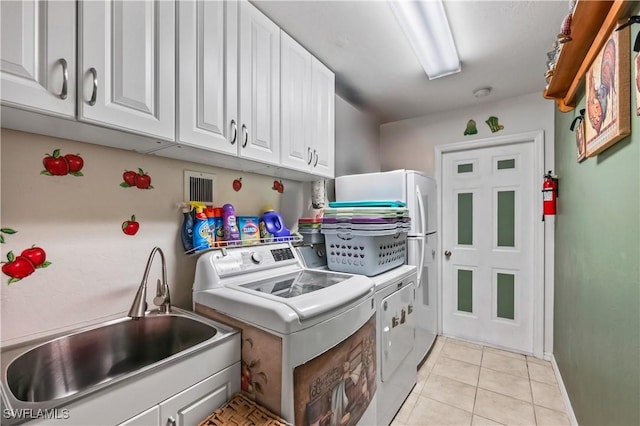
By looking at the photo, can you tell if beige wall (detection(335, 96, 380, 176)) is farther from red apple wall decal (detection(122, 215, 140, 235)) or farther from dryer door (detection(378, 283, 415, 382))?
red apple wall decal (detection(122, 215, 140, 235))

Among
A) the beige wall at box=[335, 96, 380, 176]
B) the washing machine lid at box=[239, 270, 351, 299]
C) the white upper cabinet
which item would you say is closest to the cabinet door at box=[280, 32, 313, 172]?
the white upper cabinet

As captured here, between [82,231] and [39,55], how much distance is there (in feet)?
2.16

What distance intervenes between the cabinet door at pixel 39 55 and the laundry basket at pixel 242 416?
1.11 metres

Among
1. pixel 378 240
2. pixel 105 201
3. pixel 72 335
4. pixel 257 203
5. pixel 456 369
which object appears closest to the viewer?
pixel 72 335

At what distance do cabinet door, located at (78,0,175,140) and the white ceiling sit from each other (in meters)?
0.65

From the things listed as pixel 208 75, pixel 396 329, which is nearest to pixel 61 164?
pixel 208 75

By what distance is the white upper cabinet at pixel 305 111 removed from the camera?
172cm

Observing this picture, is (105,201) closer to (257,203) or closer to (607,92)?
(257,203)

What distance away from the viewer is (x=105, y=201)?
1.25 meters

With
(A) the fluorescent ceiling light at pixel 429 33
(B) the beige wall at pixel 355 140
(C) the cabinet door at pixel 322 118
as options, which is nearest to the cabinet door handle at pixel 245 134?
(C) the cabinet door at pixel 322 118

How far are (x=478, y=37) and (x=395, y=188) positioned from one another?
112 centimetres

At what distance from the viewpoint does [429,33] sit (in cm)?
170

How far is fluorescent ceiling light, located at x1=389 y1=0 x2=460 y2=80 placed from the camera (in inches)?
57.9

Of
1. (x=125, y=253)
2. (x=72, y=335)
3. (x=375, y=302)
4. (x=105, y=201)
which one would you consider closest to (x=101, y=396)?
(x=72, y=335)
